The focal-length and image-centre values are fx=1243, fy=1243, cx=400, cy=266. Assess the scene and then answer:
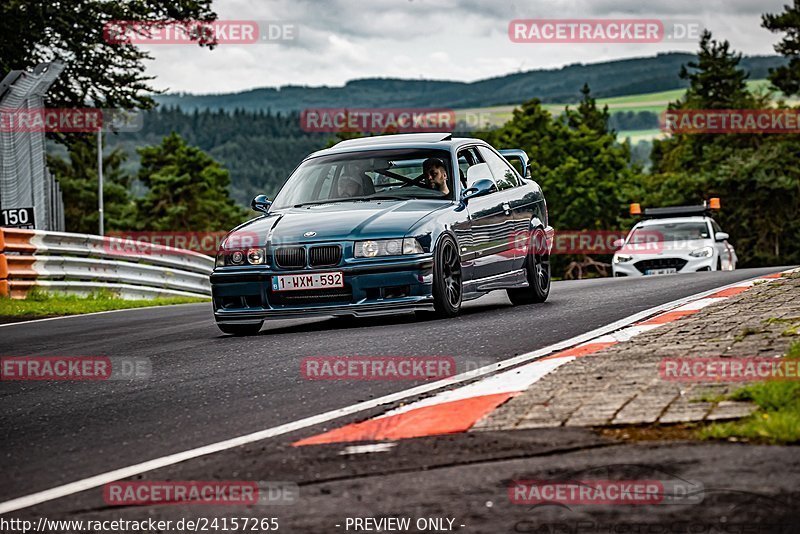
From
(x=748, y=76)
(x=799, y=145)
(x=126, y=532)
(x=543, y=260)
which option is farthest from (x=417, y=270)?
(x=748, y=76)

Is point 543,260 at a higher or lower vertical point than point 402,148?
lower

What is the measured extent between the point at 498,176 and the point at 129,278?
10631 millimetres

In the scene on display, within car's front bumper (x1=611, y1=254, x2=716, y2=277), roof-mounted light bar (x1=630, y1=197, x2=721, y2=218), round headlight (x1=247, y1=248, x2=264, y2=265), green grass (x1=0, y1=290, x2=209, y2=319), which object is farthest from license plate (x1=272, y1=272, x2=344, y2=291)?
roof-mounted light bar (x1=630, y1=197, x2=721, y2=218)

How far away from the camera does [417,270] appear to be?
418 inches

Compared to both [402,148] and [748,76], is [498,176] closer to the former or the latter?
[402,148]

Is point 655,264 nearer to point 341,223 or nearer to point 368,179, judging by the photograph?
point 368,179

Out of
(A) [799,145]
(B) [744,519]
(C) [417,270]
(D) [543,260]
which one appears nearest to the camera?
(B) [744,519]

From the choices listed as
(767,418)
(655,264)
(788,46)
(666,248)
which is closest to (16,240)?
(655,264)

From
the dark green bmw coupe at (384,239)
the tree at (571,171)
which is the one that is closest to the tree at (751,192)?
the tree at (571,171)

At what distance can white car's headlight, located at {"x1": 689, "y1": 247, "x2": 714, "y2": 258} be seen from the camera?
2442cm

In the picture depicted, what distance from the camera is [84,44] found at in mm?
30594

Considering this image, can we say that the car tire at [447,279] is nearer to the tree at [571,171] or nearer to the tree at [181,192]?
the tree at [571,171]

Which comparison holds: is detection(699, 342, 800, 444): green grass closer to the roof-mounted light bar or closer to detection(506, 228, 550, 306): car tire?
detection(506, 228, 550, 306): car tire

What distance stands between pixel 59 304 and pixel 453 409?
13117mm
